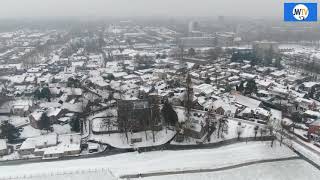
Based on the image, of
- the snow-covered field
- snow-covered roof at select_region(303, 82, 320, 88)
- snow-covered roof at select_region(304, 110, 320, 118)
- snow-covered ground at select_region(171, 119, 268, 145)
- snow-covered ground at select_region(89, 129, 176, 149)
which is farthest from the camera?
snow-covered roof at select_region(303, 82, 320, 88)

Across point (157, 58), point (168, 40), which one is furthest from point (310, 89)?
point (168, 40)

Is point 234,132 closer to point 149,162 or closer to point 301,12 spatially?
point 149,162

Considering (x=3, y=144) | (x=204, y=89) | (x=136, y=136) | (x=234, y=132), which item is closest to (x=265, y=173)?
(x=234, y=132)

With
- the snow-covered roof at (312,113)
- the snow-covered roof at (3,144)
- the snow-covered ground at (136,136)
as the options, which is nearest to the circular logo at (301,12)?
the snow-covered roof at (312,113)

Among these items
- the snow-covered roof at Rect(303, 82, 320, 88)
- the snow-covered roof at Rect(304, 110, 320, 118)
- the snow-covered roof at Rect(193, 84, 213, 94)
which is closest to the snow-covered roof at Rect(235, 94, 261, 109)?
the snow-covered roof at Rect(193, 84, 213, 94)

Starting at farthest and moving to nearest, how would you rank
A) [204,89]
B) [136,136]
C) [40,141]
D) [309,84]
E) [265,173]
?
[309,84] → [204,89] → [136,136] → [40,141] → [265,173]

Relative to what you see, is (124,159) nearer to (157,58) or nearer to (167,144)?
(167,144)

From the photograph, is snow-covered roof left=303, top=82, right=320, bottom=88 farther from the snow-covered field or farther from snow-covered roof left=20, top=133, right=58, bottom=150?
snow-covered roof left=20, top=133, right=58, bottom=150

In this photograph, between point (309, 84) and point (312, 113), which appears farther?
point (309, 84)
